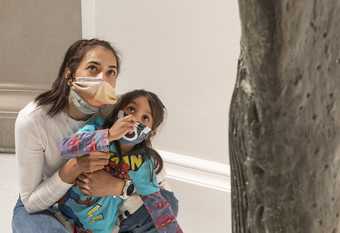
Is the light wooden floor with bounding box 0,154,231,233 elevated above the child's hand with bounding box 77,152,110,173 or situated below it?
below

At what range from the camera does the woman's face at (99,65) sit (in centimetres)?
146

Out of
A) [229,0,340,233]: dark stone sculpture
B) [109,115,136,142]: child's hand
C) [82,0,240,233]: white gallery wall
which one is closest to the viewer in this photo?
[229,0,340,233]: dark stone sculpture

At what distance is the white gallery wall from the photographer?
6.96 feet

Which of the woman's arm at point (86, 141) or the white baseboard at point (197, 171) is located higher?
the woman's arm at point (86, 141)

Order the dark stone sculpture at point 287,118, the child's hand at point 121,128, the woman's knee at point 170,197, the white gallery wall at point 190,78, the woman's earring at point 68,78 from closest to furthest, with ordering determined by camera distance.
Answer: the dark stone sculpture at point 287,118 → the child's hand at point 121,128 → the woman's earring at point 68,78 → the woman's knee at point 170,197 → the white gallery wall at point 190,78

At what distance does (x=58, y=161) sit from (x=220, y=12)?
751mm

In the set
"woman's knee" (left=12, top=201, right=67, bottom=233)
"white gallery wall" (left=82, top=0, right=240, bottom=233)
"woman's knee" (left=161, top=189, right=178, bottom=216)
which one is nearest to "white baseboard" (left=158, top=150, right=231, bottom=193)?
"white gallery wall" (left=82, top=0, right=240, bottom=233)

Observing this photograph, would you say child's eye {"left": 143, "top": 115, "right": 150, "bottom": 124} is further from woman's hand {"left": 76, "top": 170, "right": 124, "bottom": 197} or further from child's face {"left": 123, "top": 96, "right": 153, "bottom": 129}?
woman's hand {"left": 76, "top": 170, "right": 124, "bottom": 197}

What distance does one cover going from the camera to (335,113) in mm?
592

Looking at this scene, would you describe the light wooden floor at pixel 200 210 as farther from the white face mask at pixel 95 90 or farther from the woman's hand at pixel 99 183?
the white face mask at pixel 95 90

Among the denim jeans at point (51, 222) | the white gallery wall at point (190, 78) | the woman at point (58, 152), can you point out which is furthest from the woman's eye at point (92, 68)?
the white gallery wall at point (190, 78)

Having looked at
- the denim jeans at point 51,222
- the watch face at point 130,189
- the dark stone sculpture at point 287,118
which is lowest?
the denim jeans at point 51,222

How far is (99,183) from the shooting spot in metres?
1.49

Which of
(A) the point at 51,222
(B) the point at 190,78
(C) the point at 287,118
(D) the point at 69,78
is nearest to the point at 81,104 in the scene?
(D) the point at 69,78
